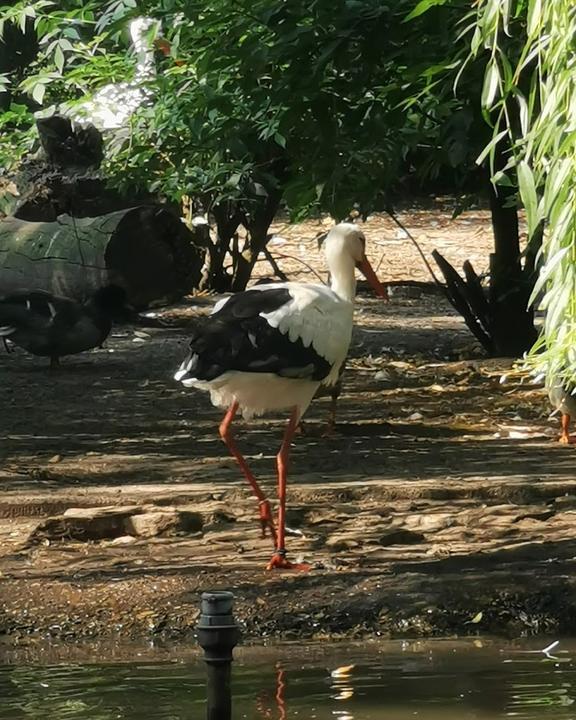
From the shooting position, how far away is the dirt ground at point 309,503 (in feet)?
20.7

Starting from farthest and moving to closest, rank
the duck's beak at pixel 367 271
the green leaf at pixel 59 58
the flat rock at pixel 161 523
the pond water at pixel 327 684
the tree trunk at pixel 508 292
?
the tree trunk at pixel 508 292 → the green leaf at pixel 59 58 → the duck's beak at pixel 367 271 → the flat rock at pixel 161 523 → the pond water at pixel 327 684

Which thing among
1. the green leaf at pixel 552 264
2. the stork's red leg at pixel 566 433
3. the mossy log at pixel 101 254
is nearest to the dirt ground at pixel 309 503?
the stork's red leg at pixel 566 433

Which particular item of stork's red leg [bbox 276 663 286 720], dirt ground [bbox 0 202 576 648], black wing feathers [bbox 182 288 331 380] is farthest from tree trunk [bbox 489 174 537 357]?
stork's red leg [bbox 276 663 286 720]

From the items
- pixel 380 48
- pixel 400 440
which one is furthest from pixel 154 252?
pixel 380 48

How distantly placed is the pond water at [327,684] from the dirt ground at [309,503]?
24cm

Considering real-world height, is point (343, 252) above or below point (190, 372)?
above

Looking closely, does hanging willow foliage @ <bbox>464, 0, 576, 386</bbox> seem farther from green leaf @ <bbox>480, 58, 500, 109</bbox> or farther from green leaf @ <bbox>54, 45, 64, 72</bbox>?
green leaf @ <bbox>54, 45, 64, 72</bbox>

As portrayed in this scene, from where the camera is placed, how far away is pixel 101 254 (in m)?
14.0

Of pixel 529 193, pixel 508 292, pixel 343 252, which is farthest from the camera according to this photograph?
pixel 508 292

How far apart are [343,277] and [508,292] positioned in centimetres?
450

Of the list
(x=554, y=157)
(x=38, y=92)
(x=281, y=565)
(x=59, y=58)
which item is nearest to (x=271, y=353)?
(x=281, y=565)

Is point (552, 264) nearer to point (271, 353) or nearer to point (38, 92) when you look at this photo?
point (271, 353)

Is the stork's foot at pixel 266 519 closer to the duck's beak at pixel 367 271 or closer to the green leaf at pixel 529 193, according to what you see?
the duck's beak at pixel 367 271

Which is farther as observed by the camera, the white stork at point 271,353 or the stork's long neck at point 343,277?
the stork's long neck at point 343,277
